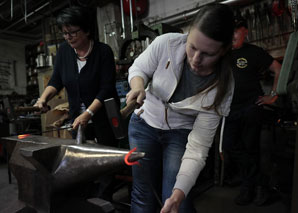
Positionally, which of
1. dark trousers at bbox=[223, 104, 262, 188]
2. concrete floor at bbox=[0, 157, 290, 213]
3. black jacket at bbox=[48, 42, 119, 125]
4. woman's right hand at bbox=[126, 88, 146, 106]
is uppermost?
black jacket at bbox=[48, 42, 119, 125]

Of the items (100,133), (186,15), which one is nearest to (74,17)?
(100,133)

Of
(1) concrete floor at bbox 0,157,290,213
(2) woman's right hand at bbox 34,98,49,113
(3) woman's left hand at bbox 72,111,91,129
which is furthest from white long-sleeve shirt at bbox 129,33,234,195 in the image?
(1) concrete floor at bbox 0,157,290,213

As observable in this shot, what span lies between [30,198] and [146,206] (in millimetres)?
493

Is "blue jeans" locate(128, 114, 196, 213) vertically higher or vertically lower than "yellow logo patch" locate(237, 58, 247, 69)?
lower

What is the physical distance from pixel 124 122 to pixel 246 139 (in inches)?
59.7

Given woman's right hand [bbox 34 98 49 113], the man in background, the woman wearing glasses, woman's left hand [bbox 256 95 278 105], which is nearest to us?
woman's right hand [bbox 34 98 49 113]

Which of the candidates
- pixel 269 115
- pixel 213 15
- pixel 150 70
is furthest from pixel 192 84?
pixel 269 115

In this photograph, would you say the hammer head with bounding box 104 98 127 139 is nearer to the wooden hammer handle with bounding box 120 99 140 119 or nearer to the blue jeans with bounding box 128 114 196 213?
the wooden hammer handle with bounding box 120 99 140 119

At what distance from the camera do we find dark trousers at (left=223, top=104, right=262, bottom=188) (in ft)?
6.52

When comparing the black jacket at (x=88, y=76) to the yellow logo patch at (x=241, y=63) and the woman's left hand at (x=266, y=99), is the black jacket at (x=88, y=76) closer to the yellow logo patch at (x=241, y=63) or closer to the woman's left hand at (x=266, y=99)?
the yellow logo patch at (x=241, y=63)

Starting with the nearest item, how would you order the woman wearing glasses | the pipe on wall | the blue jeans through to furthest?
Answer: the blue jeans
the woman wearing glasses
the pipe on wall

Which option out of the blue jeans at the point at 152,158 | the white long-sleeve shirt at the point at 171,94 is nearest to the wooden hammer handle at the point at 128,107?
the white long-sleeve shirt at the point at 171,94

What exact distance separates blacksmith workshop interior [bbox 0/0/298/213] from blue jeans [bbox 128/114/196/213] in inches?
0.7

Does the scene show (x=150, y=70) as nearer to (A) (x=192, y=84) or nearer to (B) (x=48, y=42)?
(A) (x=192, y=84)
